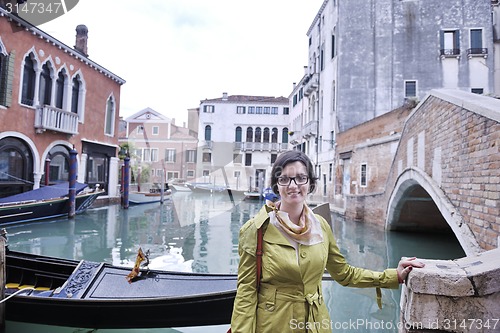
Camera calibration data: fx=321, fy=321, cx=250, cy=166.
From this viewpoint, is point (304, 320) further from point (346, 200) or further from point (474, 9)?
point (474, 9)

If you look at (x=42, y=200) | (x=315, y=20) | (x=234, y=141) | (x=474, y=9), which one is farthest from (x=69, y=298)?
(x=234, y=141)

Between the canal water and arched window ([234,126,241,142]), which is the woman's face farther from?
arched window ([234,126,241,142])

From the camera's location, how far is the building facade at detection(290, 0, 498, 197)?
12742mm

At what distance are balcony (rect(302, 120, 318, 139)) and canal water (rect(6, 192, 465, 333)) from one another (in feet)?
25.9

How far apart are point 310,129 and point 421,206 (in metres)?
10.3

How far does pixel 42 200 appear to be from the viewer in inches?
336

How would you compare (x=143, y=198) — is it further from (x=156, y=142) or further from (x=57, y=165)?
(x=156, y=142)

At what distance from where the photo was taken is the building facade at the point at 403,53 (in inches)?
502

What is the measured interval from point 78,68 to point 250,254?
12063mm

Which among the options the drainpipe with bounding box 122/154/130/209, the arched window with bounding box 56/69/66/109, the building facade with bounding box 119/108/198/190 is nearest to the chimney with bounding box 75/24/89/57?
the arched window with bounding box 56/69/66/109

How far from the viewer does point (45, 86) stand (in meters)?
9.91

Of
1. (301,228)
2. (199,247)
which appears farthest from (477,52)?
(301,228)

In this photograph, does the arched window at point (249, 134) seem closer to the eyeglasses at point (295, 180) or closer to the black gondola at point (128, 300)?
the black gondola at point (128, 300)

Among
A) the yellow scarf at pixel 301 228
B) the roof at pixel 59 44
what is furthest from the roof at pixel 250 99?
the yellow scarf at pixel 301 228
